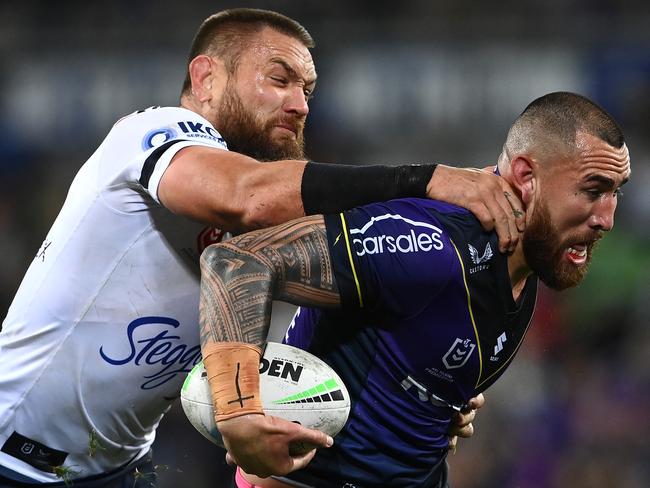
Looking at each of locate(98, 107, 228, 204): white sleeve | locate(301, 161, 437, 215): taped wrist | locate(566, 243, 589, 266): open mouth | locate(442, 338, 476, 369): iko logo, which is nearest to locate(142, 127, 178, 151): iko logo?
locate(98, 107, 228, 204): white sleeve

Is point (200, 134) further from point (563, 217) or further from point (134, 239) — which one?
point (563, 217)

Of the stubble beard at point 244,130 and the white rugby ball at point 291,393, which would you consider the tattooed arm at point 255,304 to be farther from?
the stubble beard at point 244,130

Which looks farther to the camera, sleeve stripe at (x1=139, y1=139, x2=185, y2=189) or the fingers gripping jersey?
sleeve stripe at (x1=139, y1=139, x2=185, y2=189)

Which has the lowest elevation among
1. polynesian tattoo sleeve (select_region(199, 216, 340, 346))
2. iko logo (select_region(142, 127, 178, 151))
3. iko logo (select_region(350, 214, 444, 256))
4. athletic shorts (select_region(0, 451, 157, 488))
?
athletic shorts (select_region(0, 451, 157, 488))

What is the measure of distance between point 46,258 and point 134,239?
35 cm

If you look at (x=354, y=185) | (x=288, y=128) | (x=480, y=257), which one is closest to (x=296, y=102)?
(x=288, y=128)

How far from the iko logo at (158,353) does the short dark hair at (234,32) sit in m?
1.13

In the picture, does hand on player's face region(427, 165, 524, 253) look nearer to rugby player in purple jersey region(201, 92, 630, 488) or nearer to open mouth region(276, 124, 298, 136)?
rugby player in purple jersey region(201, 92, 630, 488)

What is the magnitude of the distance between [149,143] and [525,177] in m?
1.26

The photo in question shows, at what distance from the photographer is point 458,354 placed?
319 cm

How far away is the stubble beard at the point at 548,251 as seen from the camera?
10.9ft

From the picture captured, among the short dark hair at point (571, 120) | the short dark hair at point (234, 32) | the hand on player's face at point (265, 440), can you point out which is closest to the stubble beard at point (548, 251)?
the short dark hair at point (571, 120)

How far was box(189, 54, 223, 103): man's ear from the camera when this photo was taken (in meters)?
4.06

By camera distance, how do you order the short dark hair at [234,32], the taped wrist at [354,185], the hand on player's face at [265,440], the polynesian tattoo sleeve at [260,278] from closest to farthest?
the hand on player's face at [265,440] → the polynesian tattoo sleeve at [260,278] → the taped wrist at [354,185] → the short dark hair at [234,32]
